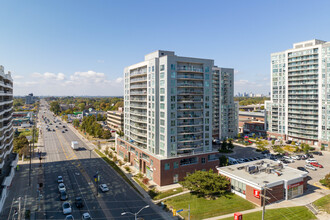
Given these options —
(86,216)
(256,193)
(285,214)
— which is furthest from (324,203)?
(86,216)

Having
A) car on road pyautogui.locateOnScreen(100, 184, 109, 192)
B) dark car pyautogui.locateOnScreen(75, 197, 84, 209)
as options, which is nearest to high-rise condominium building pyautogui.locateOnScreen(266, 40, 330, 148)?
car on road pyautogui.locateOnScreen(100, 184, 109, 192)

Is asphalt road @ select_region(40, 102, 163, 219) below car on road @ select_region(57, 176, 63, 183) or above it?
below

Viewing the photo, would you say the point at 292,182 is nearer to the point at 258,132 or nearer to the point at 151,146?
the point at 151,146

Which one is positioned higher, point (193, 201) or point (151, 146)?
point (151, 146)

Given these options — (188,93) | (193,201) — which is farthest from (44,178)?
(188,93)

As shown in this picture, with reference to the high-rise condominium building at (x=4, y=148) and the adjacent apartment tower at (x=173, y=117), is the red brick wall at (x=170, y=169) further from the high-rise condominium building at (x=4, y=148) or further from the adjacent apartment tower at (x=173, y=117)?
the high-rise condominium building at (x=4, y=148)

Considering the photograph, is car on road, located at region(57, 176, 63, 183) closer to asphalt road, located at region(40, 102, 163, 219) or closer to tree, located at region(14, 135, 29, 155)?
asphalt road, located at region(40, 102, 163, 219)
